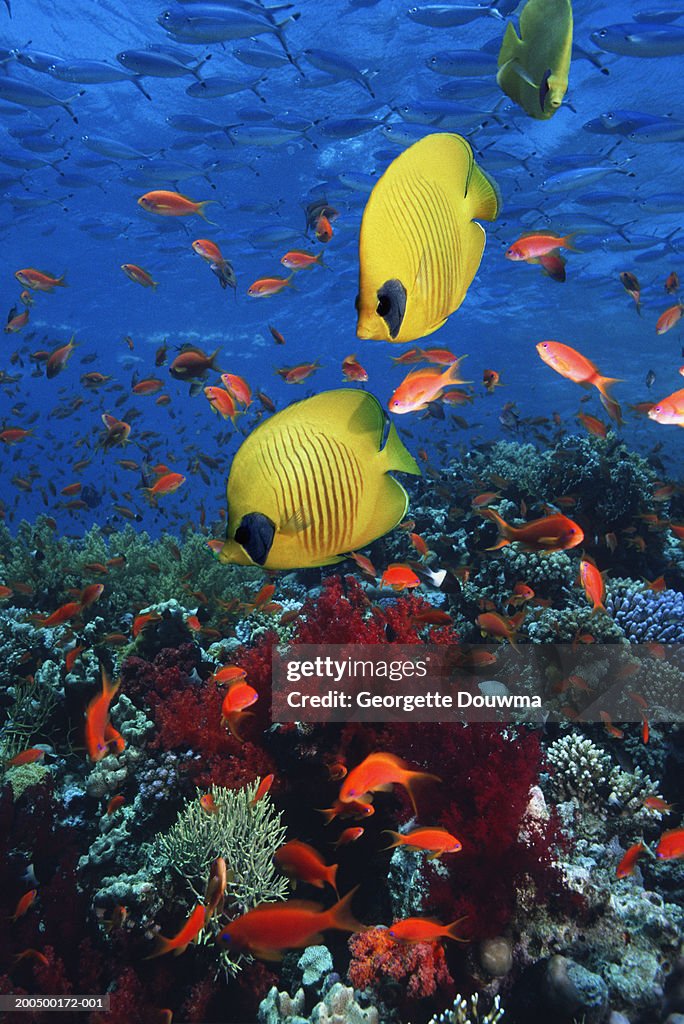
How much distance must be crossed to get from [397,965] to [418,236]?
153 inches

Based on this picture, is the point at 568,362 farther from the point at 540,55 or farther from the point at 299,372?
the point at 299,372

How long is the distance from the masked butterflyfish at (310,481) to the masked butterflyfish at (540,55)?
1.00 metres

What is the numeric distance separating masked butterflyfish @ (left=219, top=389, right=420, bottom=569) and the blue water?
5.57 metres

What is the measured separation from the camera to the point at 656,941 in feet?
11.8

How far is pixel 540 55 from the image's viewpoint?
4.87 ft

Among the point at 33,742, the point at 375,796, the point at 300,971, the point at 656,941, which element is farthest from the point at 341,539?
the point at 33,742

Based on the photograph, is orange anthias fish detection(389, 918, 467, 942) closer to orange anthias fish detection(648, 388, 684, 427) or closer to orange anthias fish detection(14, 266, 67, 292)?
orange anthias fish detection(648, 388, 684, 427)

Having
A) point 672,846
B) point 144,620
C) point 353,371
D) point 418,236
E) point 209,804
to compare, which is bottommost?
point 144,620

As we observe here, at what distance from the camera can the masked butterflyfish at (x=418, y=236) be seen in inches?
43.1

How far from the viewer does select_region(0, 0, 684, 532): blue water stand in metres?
16.7

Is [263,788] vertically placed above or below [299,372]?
below

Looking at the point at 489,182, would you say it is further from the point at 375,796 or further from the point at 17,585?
the point at 17,585

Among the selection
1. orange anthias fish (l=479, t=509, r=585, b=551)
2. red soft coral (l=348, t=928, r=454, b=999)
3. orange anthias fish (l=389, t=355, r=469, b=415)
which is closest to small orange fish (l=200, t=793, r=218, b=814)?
red soft coral (l=348, t=928, r=454, b=999)

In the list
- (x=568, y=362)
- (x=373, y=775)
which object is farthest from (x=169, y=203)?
(x=373, y=775)
